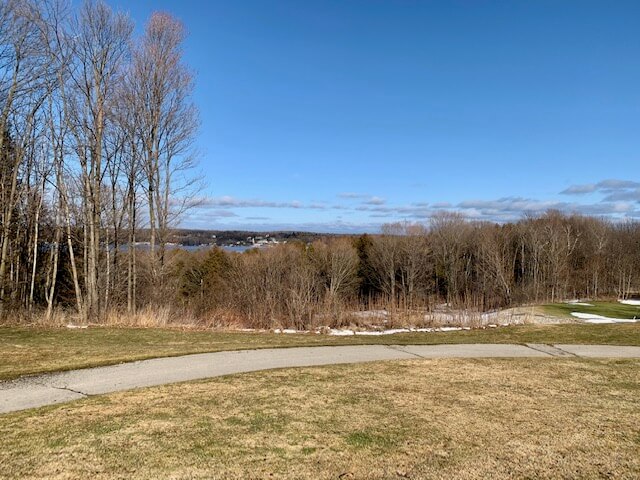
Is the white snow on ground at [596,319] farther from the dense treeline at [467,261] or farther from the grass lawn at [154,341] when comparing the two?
the dense treeline at [467,261]

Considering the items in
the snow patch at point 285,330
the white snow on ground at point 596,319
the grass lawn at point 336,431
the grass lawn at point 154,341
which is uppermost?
the grass lawn at point 336,431

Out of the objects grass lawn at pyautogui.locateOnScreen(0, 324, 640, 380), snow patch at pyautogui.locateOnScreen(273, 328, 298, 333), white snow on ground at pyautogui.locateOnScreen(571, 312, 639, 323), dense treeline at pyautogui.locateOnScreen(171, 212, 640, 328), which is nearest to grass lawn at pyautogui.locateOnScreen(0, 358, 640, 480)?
grass lawn at pyautogui.locateOnScreen(0, 324, 640, 380)

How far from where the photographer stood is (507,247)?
2341 inches

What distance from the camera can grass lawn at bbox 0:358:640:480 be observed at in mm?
3656

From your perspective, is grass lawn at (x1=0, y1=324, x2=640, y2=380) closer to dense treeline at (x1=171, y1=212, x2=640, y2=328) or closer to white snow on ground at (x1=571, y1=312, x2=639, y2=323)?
white snow on ground at (x1=571, y1=312, x2=639, y2=323)

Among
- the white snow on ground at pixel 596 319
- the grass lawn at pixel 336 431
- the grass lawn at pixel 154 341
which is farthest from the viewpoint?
the white snow on ground at pixel 596 319

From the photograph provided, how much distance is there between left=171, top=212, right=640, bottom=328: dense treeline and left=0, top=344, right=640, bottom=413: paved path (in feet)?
99.3

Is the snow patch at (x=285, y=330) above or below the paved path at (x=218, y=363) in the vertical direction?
below

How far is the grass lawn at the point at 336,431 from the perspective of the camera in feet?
12.0

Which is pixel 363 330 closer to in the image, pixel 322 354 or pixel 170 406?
pixel 322 354

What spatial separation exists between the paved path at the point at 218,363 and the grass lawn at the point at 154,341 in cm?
54

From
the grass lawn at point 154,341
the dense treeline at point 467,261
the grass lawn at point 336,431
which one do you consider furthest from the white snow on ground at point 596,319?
the dense treeline at point 467,261

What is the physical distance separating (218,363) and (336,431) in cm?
371

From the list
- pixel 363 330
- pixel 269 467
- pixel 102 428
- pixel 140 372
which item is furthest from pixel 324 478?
pixel 363 330
